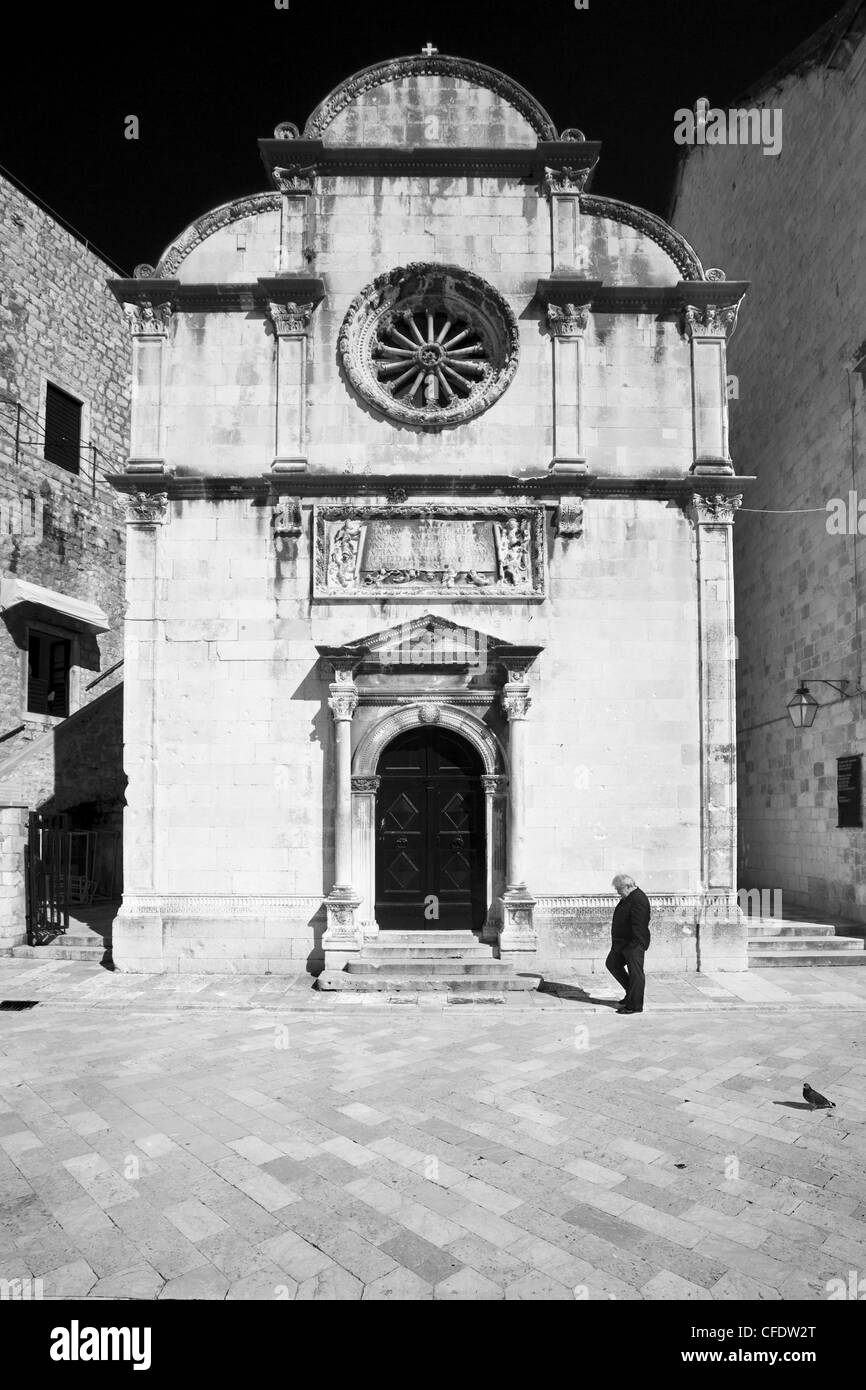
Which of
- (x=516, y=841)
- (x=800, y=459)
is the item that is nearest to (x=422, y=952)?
(x=516, y=841)

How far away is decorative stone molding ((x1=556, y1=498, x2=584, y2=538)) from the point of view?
37.5 feet

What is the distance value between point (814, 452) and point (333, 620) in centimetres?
960

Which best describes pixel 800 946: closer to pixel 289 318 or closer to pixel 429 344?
pixel 429 344

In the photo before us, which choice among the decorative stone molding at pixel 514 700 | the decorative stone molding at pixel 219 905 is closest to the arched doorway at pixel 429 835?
the decorative stone molding at pixel 514 700

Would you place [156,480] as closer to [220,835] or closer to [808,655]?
[220,835]

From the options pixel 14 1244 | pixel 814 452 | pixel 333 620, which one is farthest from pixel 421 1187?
pixel 814 452

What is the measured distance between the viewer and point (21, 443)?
1789cm

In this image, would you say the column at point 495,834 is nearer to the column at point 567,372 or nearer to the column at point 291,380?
the column at point 567,372

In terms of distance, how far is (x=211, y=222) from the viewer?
A: 38.9ft

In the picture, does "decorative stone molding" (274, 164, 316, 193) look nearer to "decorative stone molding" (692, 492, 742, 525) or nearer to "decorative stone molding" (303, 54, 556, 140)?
"decorative stone molding" (303, 54, 556, 140)

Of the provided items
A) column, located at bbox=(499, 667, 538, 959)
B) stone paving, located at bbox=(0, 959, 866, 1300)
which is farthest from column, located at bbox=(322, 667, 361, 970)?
column, located at bbox=(499, 667, 538, 959)

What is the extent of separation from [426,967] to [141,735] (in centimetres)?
515

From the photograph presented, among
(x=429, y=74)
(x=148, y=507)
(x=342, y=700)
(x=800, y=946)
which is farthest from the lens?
(x=429, y=74)
